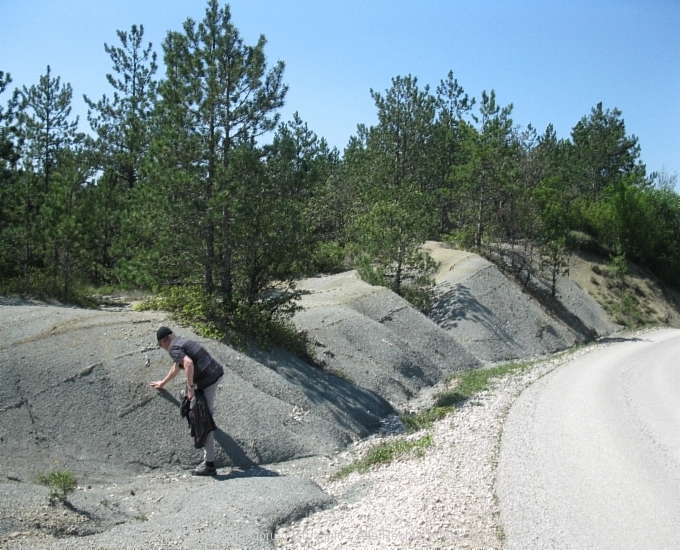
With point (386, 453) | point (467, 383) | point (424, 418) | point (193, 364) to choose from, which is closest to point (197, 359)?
point (193, 364)

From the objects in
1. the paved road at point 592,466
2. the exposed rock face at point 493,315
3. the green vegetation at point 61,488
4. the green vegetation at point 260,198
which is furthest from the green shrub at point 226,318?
the exposed rock face at point 493,315

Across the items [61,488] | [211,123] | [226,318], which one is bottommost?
[61,488]

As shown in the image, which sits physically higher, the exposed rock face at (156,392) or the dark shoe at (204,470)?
the exposed rock face at (156,392)

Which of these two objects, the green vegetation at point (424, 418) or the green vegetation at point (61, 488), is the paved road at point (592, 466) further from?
the green vegetation at point (61, 488)

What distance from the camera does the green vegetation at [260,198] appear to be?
1569cm

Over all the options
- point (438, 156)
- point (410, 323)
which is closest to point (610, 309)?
point (438, 156)

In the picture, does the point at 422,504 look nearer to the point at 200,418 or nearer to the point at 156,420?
the point at 200,418

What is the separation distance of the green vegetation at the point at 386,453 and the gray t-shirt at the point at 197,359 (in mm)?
2800

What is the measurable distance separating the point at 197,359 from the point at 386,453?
12.5ft

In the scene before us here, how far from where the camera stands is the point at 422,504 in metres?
8.33

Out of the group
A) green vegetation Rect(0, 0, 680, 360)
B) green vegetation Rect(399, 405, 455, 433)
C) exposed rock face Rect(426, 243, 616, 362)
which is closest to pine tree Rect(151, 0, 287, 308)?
green vegetation Rect(0, 0, 680, 360)

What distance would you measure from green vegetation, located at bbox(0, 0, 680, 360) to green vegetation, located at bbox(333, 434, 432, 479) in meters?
4.28

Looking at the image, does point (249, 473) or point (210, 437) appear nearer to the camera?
point (210, 437)

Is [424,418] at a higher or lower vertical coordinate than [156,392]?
lower
